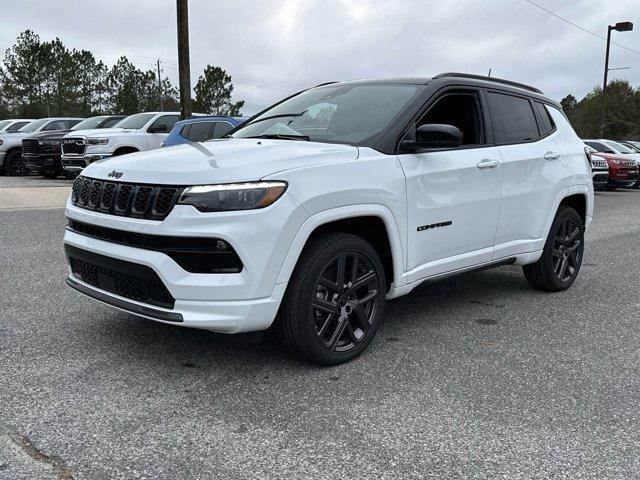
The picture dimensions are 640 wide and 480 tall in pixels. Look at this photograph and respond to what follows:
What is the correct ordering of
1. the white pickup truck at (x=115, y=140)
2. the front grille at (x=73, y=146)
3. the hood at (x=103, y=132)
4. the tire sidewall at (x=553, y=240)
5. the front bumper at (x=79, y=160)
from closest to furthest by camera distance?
the tire sidewall at (x=553, y=240) → the front bumper at (x=79, y=160) → the white pickup truck at (x=115, y=140) → the hood at (x=103, y=132) → the front grille at (x=73, y=146)

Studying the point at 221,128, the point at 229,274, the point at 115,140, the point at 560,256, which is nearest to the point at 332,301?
the point at 229,274

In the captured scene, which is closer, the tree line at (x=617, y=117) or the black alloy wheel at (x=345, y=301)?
the black alloy wheel at (x=345, y=301)

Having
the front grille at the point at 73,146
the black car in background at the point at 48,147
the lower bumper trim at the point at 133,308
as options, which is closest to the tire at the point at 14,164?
the black car in background at the point at 48,147

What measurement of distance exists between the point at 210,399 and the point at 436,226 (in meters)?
1.83

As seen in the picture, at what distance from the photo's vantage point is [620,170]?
1867 centimetres

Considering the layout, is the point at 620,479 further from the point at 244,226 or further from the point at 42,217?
the point at 42,217

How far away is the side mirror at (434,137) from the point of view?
3.74 meters

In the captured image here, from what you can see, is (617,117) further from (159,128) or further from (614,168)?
(159,128)

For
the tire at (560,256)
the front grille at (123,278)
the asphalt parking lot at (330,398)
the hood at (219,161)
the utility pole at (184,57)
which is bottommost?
the asphalt parking lot at (330,398)

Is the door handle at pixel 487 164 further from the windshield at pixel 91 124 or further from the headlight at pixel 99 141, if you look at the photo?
the windshield at pixel 91 124

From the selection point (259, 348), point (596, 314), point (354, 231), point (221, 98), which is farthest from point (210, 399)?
point (221, 98)

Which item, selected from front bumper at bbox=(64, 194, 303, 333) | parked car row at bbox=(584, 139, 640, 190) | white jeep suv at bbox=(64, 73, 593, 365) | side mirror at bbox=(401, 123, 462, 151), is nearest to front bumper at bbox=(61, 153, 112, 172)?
white jeep suv at bbox=(64, 73, 593, 365)

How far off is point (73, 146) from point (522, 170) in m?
12.3

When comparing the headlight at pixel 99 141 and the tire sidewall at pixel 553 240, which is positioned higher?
the headlight at pixel 99 141
